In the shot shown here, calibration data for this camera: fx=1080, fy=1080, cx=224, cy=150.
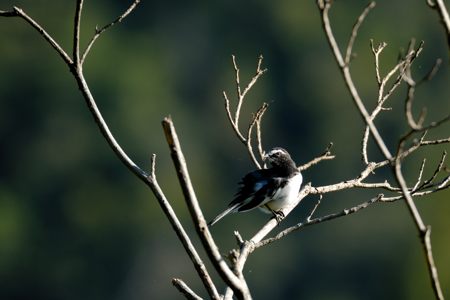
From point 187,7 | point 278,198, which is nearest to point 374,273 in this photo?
point 187,7

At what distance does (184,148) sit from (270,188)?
53.1 meters

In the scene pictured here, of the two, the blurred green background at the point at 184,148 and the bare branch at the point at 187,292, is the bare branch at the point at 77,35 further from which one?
the blurred green background at the point at 184,148

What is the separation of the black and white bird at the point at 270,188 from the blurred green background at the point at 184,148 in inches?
1593

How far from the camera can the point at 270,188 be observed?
8.86m

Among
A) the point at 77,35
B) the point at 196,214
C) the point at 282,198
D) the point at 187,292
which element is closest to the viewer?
the point at 196,214

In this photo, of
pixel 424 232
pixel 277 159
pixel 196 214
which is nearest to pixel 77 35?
pixel 196 214

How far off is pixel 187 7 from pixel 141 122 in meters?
21.2

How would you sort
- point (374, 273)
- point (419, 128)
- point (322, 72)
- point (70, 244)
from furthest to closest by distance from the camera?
point (322, 72), point (70, 244), point (374, 273), point (419, 128)

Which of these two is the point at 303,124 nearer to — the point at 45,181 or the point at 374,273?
the point at 374,273

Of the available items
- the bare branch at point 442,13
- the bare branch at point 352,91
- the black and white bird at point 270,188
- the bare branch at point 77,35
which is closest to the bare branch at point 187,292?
the bare branch at point 77,35

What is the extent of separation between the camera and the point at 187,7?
270 ft

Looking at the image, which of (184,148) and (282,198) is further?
(184,148)

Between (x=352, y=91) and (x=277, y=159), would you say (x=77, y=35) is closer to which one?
(x=352, y=91)

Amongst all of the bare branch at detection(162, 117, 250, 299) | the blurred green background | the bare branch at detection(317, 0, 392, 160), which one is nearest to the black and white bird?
the bare branch at detection(162, 117, 250, 299)
